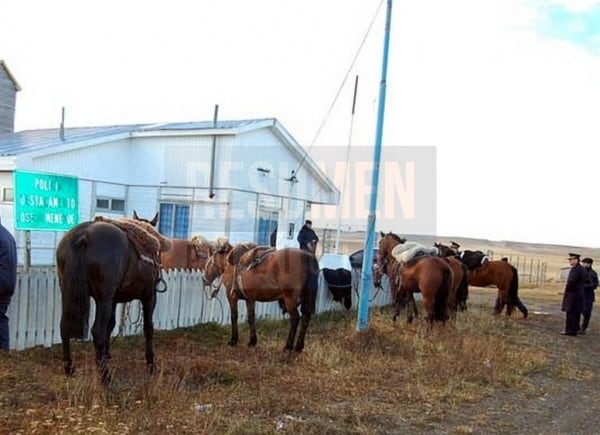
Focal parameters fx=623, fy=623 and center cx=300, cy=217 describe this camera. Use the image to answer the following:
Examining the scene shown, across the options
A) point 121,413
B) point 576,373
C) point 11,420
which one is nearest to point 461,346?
point 576,373

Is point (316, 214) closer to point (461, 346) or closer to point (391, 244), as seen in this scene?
point (391, 244)

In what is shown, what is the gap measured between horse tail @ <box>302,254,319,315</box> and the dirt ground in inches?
118

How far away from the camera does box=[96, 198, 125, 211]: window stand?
1936cm

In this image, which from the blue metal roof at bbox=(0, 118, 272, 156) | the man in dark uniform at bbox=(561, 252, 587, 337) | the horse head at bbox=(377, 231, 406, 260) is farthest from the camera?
the blue metal roof at bbox=(0, 118, 272, 156)

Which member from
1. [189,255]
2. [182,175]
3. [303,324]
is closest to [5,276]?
[303,324]

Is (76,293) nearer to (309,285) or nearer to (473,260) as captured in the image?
(309,285)

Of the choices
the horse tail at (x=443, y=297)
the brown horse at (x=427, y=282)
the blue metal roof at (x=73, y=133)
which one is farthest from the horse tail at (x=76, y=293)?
the blue metal roof at (x=73, y=133)

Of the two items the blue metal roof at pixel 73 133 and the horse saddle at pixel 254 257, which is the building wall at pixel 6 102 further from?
the horse saddle at pixel 254 257

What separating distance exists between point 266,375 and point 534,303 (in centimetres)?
1756

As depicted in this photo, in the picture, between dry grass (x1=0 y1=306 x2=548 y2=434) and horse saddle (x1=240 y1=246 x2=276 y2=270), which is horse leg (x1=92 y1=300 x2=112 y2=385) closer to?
dry grass (x1=0 y1=306 x2=548 y2=434)

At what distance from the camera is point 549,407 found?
278 inches

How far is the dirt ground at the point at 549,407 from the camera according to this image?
6066mm

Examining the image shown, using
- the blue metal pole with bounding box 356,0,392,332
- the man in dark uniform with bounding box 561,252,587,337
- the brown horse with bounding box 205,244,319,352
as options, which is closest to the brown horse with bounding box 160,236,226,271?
the brown horse with bounding box 205,244,319,352

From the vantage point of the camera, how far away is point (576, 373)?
30.3ft
